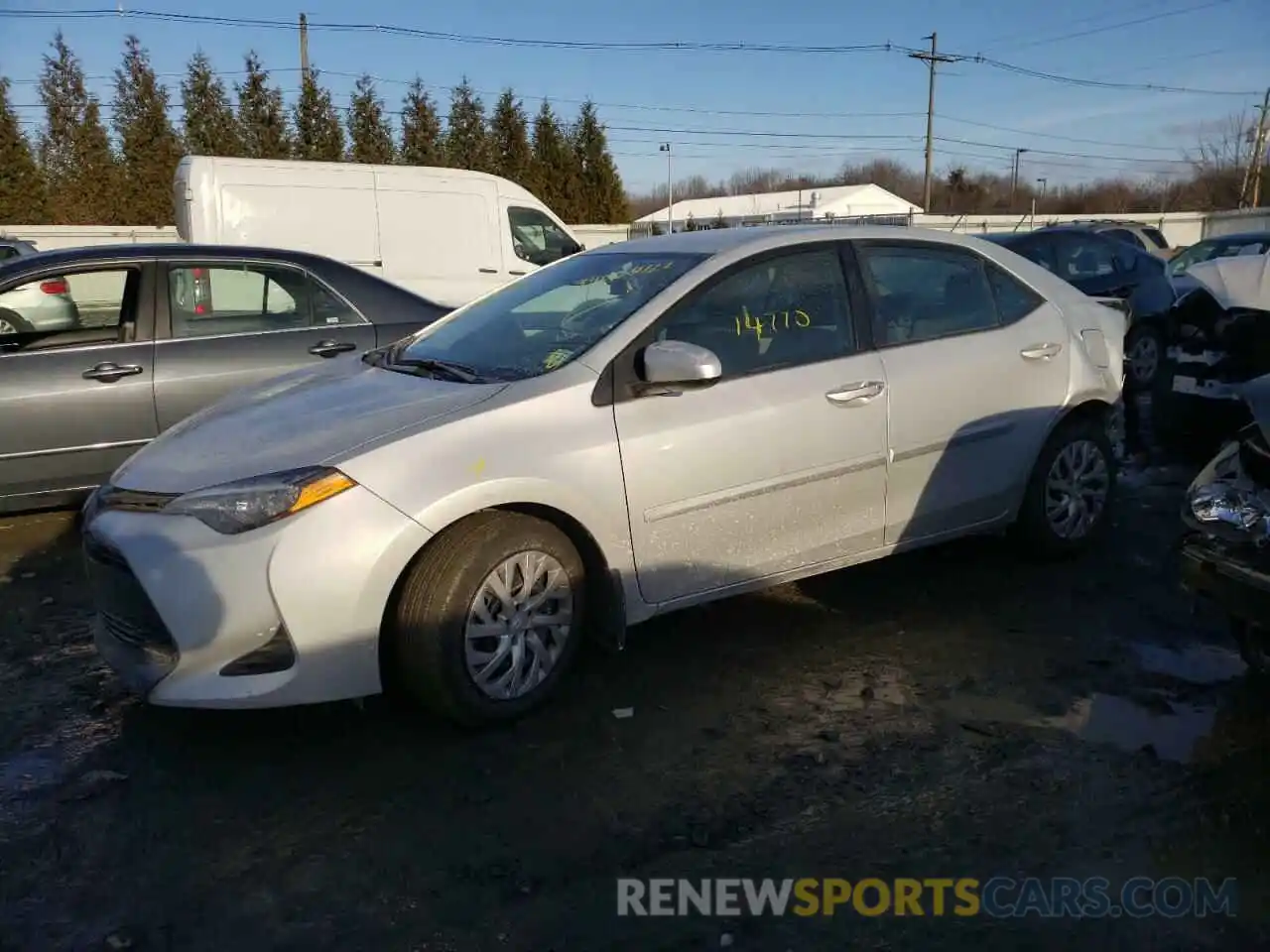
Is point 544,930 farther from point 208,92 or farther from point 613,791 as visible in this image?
point 208,92

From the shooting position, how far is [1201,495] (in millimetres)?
3467

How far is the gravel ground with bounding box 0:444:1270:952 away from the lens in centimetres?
255

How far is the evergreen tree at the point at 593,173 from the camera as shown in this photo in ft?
105

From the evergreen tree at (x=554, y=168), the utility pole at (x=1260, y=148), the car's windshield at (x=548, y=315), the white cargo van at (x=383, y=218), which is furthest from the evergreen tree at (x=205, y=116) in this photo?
the utility pole at (x=1260, y=148)

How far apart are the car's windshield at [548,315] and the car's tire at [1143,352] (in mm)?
7738

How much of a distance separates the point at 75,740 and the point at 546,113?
30.5 meters

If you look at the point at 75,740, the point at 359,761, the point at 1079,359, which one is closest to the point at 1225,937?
the point at 359,761

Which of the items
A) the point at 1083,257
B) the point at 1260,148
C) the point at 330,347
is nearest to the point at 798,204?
the point at 1260,148

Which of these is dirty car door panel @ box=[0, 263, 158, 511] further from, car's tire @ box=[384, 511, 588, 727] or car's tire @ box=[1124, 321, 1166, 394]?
car's tire @ box=[1124, 321, 1166, 394]

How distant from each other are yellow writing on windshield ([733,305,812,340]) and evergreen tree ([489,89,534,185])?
28.4 metres

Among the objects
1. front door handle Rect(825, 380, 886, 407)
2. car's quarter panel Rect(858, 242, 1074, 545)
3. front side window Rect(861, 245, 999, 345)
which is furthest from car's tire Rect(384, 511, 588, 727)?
front side window Rect(861, 245, 999, 345)

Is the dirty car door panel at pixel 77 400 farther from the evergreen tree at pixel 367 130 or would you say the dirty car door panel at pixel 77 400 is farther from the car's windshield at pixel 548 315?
the evergreen tree at pixel 367 130

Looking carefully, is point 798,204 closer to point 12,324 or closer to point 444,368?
point 12,324

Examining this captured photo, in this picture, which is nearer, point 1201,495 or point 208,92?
point 1201,495
